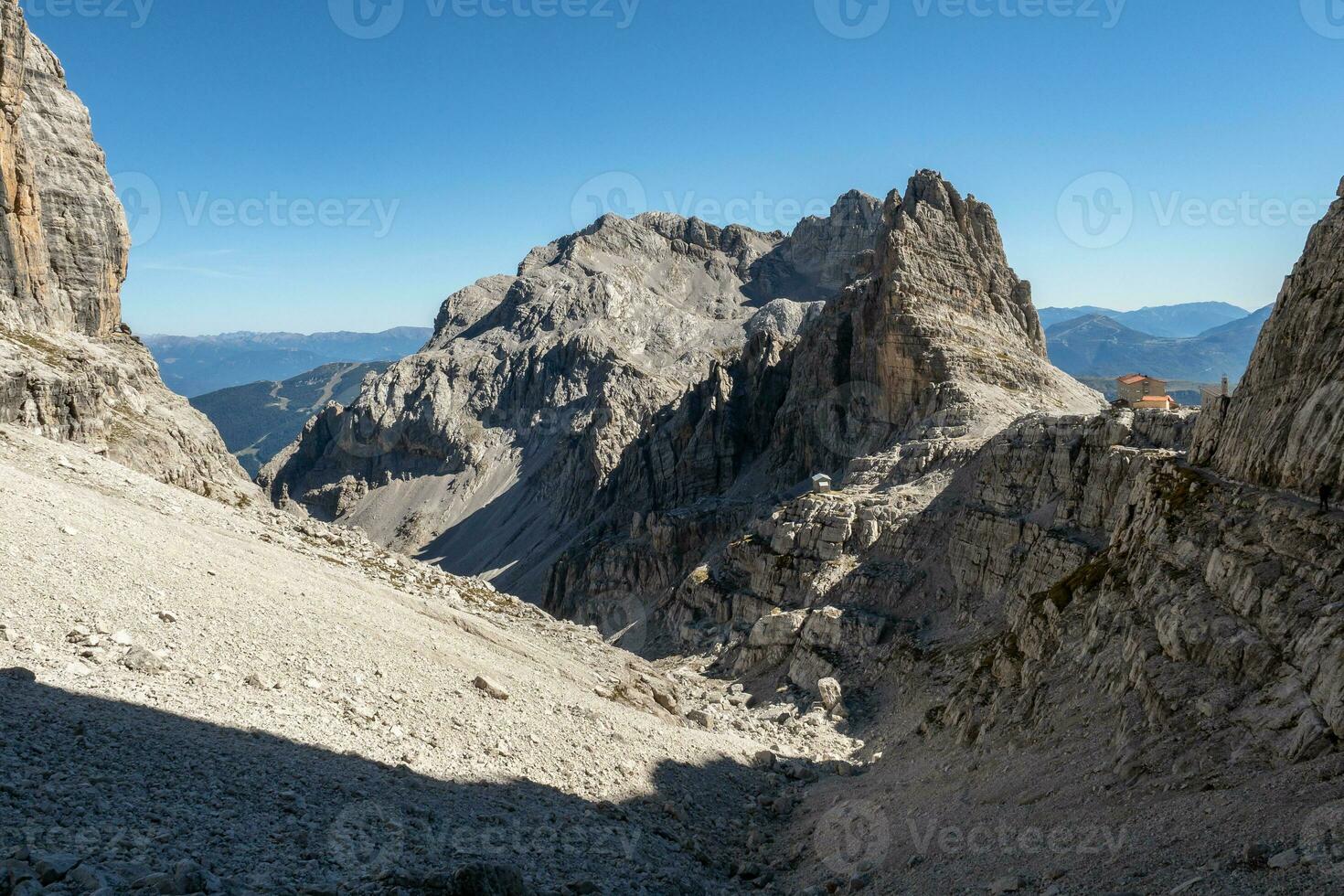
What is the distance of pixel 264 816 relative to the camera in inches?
587

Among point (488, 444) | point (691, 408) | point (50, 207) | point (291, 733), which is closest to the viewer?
point (291, 733)

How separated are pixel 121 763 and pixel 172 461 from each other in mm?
43266

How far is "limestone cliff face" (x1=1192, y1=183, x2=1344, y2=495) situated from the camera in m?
21.3

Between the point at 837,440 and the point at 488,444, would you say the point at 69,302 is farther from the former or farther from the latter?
the point at 488,444

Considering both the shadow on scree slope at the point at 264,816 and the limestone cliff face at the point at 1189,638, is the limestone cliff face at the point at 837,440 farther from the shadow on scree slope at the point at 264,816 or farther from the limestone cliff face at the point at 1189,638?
the shadow on scree slope at the point at 264,816

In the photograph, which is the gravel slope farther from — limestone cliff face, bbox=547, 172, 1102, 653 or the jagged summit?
the jagged summit

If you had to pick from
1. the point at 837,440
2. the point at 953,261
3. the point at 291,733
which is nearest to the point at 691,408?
the point at 837,440

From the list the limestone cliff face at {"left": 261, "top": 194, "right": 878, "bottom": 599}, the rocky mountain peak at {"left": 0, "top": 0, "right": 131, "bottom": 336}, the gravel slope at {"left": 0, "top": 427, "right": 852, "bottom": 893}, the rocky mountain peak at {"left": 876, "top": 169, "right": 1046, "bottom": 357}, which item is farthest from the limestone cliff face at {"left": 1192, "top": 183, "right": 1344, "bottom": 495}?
the limestone cliff face at {"left": 261, "top": 194, "right": 878, "bottom": 599}

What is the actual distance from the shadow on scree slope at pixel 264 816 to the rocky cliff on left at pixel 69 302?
1348 inches

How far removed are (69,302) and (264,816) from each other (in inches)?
2534

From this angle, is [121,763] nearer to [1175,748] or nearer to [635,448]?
[1175,748]

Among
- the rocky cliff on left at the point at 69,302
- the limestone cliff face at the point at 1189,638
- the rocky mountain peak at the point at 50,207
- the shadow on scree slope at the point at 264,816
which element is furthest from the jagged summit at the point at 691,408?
the rocky mountain peak at the point at 50,207

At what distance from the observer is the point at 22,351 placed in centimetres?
4772

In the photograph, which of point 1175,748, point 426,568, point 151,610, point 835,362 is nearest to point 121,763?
point 151,610
